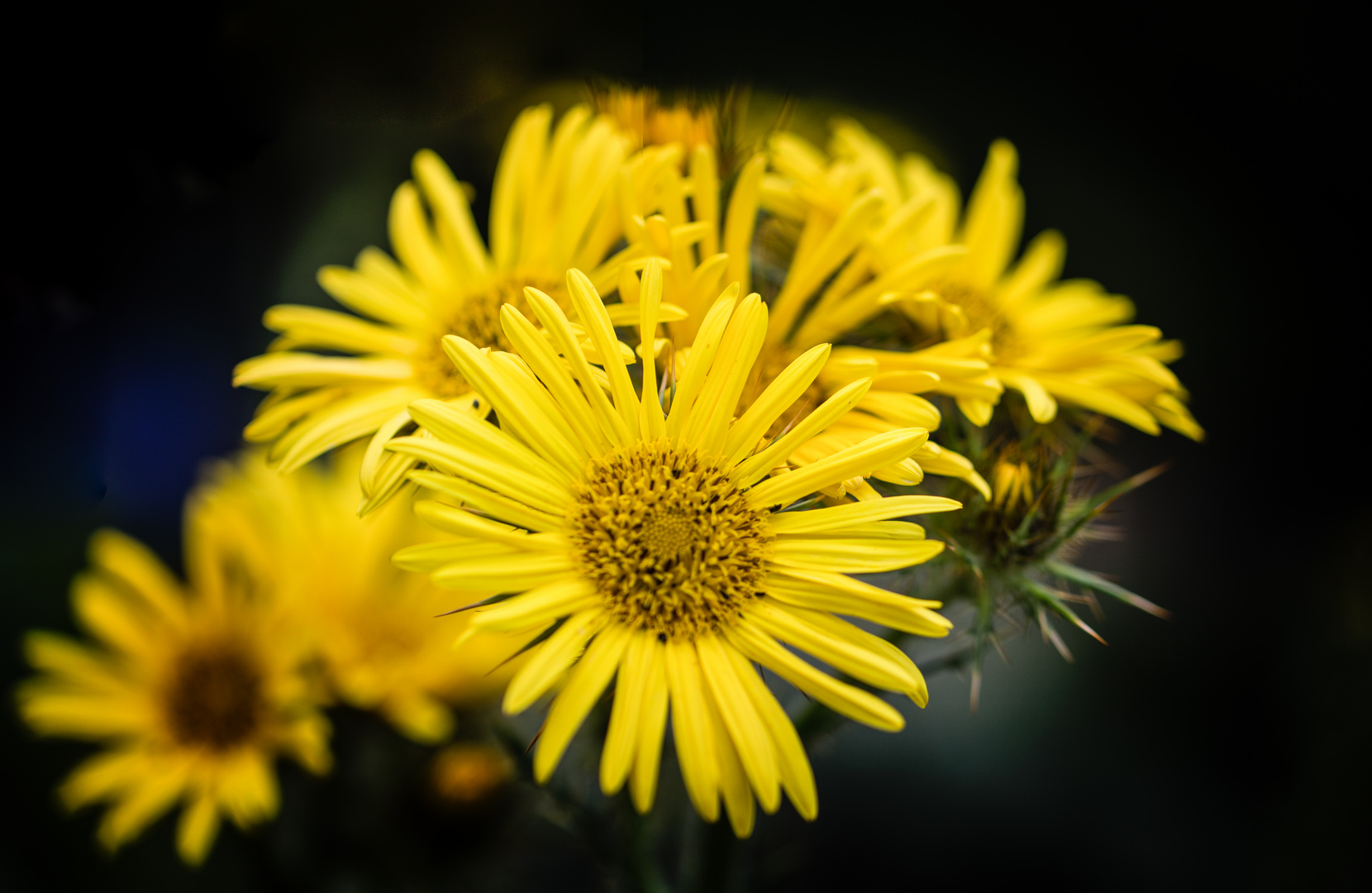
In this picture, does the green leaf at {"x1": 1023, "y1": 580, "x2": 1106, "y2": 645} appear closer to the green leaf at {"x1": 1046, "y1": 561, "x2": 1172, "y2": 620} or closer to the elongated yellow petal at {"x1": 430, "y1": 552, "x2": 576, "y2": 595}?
the green leaf at {"x1": 1046, "y1": 561, "x2": 1172, "y2": 620}

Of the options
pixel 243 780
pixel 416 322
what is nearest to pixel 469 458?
pixel 416 322

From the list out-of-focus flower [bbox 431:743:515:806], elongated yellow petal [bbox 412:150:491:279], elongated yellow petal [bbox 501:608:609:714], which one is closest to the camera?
elongated yellow petal [bbox 501:608:609:714]

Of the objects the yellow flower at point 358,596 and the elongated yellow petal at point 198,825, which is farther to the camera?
the yellow flower at point 358,596

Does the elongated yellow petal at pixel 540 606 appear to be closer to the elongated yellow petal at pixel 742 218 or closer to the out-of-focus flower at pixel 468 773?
the elongated yellow petal at pixel 742 218

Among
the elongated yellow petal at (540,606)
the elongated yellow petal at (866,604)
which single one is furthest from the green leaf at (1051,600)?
the elongated yellow petal at (540,606)

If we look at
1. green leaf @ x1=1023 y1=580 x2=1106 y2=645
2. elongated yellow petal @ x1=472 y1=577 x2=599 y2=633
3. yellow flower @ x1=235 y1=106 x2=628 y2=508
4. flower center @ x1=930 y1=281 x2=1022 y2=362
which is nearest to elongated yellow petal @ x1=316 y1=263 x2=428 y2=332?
yellow flower @ x1=235 y1=106 x2=628 y2=508

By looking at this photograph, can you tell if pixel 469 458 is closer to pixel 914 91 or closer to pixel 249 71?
pixel 249 71

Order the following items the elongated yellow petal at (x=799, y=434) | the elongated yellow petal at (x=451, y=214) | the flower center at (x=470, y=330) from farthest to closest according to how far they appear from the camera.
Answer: the elongated yellow petal at (x=451, y=214), the flower center at (x=470, y=330), the elongated yellow petal at (x=799, y=434)

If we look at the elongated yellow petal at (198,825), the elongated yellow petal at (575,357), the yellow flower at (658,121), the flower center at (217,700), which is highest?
the yellow flower at (658,121)
